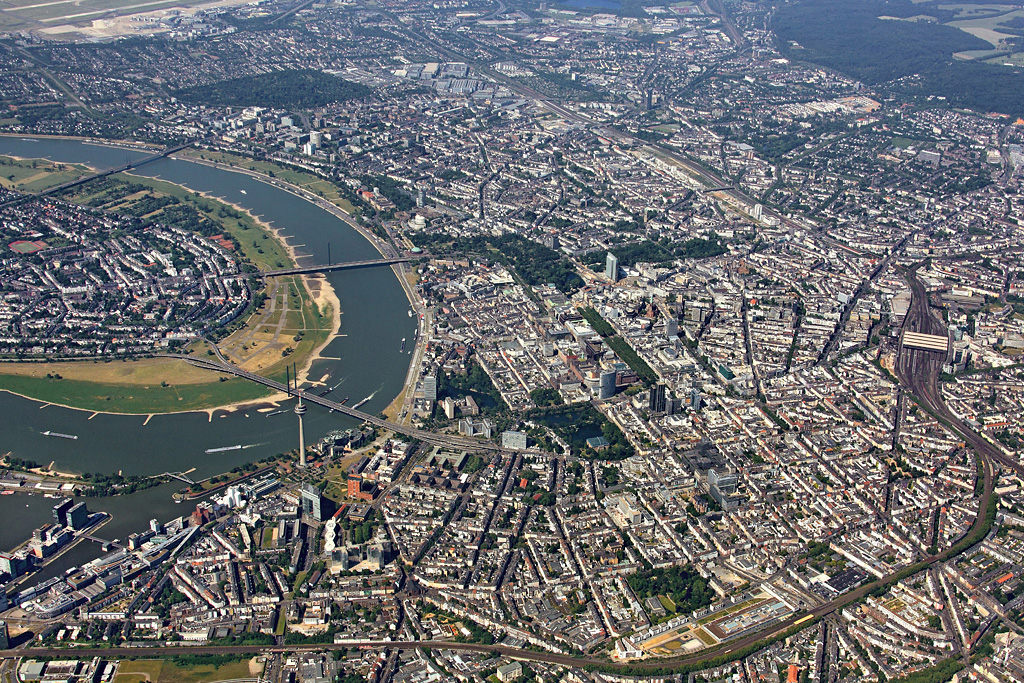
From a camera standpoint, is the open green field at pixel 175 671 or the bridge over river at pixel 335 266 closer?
the open green field at pixel 175 671

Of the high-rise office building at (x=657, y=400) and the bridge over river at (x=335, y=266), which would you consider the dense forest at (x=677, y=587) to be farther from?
the bridge over river at (x=335, y=266)

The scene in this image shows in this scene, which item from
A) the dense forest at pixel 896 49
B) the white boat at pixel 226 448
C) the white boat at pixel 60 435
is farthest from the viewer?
the dense forest at pixel 896 49

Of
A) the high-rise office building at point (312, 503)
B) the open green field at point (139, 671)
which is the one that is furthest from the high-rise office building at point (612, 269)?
the open green field at point (139, 671)

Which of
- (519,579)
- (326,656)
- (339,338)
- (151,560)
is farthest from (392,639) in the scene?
(339,338)

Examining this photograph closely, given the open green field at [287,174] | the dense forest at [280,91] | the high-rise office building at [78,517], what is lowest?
the high-rise office building at [78,517]

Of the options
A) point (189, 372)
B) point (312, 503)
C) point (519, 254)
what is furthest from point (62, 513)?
point (519, 254)

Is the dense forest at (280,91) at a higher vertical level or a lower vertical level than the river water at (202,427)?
higher

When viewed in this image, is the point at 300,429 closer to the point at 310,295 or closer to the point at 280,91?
the point at 310,295
